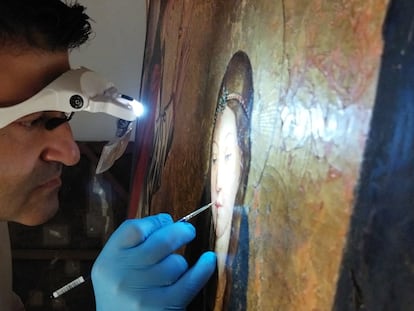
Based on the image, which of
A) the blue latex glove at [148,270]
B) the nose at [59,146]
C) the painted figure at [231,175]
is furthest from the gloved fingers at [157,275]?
the nose at [59,146]

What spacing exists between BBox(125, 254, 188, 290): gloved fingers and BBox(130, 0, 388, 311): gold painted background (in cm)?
18

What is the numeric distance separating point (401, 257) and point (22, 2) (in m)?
0.91

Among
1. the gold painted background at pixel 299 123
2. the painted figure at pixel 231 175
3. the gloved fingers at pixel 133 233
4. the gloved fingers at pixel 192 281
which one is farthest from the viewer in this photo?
the gloved fingers at pixel 133 233

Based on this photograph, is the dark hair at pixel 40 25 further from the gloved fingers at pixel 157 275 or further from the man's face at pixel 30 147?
the gloved fingers at pixel 157 275

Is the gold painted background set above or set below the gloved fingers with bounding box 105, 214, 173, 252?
above

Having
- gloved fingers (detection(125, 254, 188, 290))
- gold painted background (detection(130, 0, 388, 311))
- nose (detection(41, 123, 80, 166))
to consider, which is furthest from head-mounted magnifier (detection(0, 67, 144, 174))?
gloved fingers (detection(125, 254, 188, 290))

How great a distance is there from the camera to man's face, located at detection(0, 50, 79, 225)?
1.07m

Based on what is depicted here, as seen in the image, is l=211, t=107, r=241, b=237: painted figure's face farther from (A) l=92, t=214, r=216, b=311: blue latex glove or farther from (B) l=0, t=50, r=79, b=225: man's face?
(B) l=0, t=50, r=79, b=225: man's face

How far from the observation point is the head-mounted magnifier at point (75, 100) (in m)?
1.06

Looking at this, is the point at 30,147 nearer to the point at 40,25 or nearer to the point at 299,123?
the point at 40,25

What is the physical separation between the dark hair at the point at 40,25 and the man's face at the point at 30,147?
2cm

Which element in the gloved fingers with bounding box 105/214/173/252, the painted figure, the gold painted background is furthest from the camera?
the gloved fingers with bounding box 105/214/173/252

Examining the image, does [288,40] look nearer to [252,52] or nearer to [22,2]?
[252,52]

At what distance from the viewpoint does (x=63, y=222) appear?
2.88m
